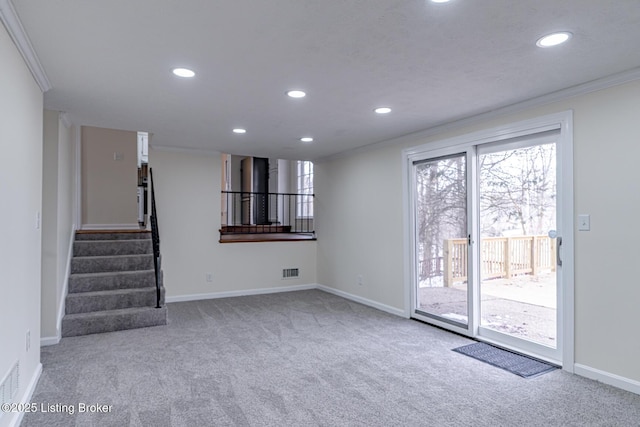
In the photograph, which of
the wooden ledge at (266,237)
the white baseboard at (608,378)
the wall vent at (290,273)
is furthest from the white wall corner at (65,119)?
the white baseboard at (608,378)

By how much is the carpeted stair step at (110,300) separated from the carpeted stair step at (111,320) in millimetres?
87

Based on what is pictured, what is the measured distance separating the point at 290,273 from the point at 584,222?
4.58 metres

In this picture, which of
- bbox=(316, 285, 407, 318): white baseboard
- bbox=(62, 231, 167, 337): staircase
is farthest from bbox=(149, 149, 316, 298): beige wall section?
bbox=(316, 285, 407, 318): white baseboard

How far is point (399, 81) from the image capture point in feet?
9.68

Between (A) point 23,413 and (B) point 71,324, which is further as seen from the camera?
(B) point 71,324

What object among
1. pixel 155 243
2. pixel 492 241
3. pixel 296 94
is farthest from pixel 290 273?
pixel 296 94

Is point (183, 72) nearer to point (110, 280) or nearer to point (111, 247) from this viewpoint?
point (110, 280)

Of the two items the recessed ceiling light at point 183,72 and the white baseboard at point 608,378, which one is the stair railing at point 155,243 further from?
the white baseboard at point 608,378

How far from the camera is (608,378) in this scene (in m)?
2.91

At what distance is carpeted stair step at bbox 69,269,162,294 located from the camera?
4.65 meters

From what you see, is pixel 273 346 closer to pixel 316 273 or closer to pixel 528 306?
pixel 528 306

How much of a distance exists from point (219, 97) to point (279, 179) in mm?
6425

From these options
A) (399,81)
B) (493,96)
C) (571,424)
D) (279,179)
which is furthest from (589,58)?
(279,179)

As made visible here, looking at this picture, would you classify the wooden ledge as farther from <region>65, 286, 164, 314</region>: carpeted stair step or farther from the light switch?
the light switch
